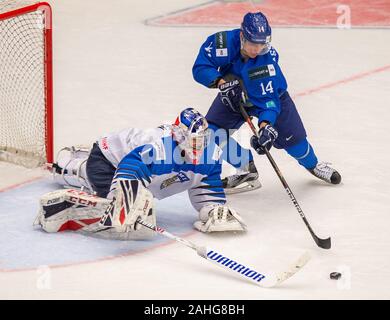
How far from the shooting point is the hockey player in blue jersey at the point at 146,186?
18.6 feet

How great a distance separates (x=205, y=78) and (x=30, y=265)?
1.62 metres

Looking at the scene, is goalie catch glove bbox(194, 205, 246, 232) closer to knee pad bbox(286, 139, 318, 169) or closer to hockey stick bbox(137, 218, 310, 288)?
hockey stick bbox(137, 218, 310, 288)

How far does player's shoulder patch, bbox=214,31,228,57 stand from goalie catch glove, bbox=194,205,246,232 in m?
0.98

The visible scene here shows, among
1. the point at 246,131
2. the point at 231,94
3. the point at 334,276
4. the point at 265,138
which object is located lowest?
the point at 334,276

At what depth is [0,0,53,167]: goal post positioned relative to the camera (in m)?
6.94

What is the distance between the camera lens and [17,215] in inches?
243

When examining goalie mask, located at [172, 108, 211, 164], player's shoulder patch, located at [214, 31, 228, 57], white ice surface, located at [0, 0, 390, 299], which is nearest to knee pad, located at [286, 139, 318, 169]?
white ice surface, located at [0, 0, 390, 299]

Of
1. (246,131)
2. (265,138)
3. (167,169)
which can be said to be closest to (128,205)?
(167,169)

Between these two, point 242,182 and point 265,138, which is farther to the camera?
point 242,182

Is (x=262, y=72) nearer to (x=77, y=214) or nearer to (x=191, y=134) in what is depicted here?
(x=191, y=134)

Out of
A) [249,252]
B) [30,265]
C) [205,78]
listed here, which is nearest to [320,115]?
[205,78]

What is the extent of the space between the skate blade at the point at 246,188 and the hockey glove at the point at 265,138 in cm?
52

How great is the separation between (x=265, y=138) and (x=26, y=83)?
259cm

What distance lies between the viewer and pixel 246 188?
22.1 ft
